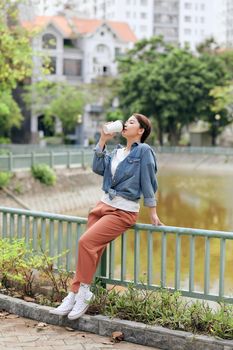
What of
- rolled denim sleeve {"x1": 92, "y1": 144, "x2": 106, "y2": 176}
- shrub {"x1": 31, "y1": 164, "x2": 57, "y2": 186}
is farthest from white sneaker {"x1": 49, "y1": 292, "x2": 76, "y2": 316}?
shrub {"x1": 31, "y1": 164, "x2": 57, "y2": 186}

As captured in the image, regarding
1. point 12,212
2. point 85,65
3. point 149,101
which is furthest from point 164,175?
point 12,212

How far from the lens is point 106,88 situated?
59781 mm

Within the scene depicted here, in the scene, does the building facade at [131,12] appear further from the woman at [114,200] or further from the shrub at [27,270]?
the woman at [114,200]

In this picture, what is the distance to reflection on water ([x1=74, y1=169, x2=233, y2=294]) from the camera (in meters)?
11.9

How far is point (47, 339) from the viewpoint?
5.89 meters

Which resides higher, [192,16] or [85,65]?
[192,16]

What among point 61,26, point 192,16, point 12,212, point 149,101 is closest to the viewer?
point 12,212

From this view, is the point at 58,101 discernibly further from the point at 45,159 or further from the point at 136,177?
the point at 136,177

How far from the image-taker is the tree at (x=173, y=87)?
171 ft

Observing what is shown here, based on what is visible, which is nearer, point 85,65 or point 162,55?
point 162,55

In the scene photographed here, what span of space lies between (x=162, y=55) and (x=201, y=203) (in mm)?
32181

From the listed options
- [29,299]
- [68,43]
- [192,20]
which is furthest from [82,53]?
[29,299]

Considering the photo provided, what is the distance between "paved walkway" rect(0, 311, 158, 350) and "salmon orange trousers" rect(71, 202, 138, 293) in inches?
17.0

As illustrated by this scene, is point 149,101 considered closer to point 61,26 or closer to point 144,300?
point 61,26
